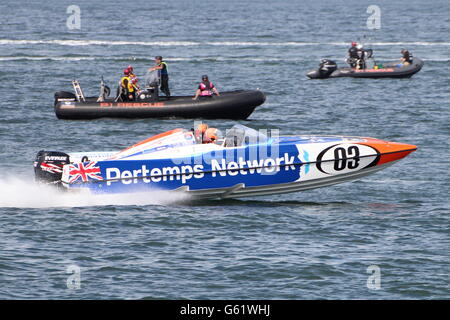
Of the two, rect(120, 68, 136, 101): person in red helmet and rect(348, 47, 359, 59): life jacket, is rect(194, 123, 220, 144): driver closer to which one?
rect(120, 68, 136, 101): person in red helmet

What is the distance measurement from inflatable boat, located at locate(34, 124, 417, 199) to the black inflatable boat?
966 inches

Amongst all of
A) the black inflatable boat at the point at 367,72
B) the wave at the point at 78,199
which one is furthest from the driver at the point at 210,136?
the black inflatable boat at the point at 367,72

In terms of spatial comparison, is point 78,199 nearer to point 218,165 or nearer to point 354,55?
point 218,165

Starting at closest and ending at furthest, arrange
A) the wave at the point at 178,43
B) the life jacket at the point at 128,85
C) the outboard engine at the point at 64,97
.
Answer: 1. the life jacket at the point at 128,85
2. the outboard engine at the point at 64,97
3. the wave at the point at 178,43

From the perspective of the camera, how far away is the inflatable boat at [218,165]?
17406mm

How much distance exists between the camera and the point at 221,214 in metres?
17.6

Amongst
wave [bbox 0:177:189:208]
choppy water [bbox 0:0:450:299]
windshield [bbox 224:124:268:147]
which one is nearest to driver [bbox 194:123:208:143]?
windshield [bbox 224:124:268:147]

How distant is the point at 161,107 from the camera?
97.9 feet

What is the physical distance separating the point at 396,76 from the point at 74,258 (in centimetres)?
2960

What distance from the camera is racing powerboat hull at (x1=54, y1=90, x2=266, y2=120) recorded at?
97.8 ft

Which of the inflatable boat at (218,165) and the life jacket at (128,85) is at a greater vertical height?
the life jacket at (128,85)

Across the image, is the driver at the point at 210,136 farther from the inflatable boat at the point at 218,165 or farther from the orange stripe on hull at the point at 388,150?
the orange stripe on hull at the point at 388,150

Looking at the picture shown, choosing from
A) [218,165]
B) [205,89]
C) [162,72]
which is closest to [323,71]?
[205,89]
